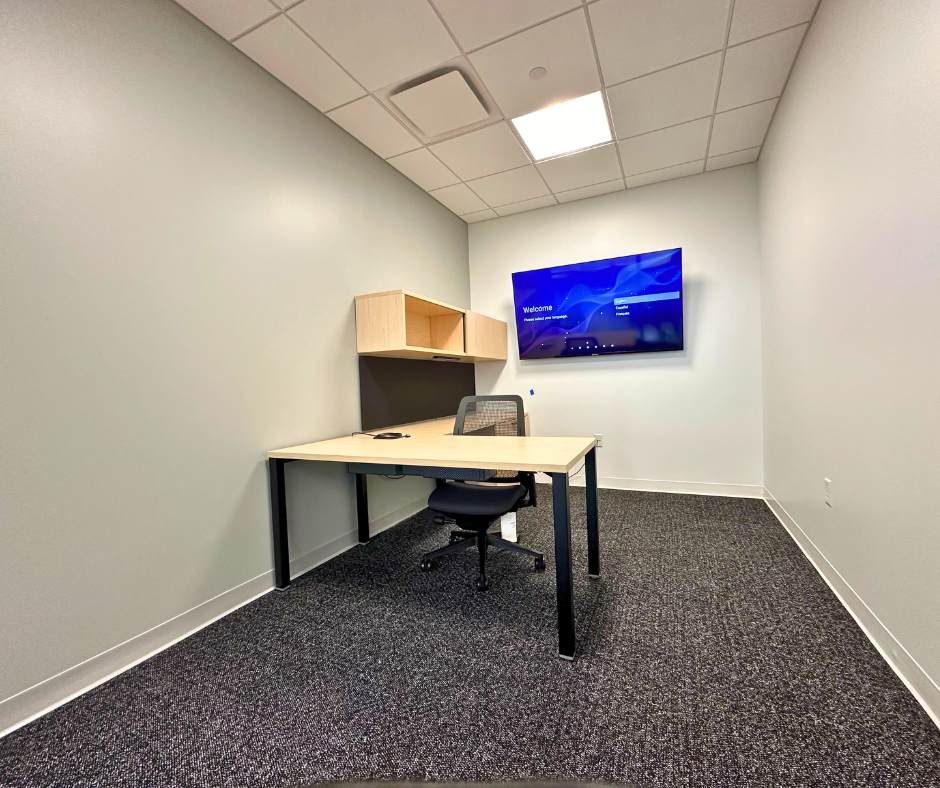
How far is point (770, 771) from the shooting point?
3.62ft

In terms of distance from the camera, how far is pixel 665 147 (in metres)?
3.21

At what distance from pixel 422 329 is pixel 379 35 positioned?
2.01 meters

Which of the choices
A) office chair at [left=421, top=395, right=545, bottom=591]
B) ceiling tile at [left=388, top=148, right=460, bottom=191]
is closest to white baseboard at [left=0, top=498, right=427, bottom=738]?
office chair at [left=421, top=395, right=545, bottom=591]

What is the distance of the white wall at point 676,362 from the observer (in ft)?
11.8

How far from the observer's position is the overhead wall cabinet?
282cm

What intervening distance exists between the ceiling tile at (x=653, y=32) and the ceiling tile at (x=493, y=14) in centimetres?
23

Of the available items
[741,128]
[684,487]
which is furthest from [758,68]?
[684,487]

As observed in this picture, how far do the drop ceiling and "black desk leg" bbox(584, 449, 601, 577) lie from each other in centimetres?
215

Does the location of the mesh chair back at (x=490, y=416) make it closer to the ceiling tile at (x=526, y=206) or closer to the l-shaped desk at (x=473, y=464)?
the l-shaped desk at (x=473, y=464)

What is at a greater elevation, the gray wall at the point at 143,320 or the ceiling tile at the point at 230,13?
the ceiling tile at the point at 230,13

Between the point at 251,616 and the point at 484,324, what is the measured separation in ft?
9.63

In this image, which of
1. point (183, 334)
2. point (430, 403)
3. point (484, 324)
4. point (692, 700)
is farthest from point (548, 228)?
point (692, 700)

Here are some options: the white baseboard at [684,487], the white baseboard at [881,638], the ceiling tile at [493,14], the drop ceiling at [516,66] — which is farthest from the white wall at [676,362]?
the ceiling tile at [493,14]

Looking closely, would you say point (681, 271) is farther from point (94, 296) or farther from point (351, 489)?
point (94, 296)
